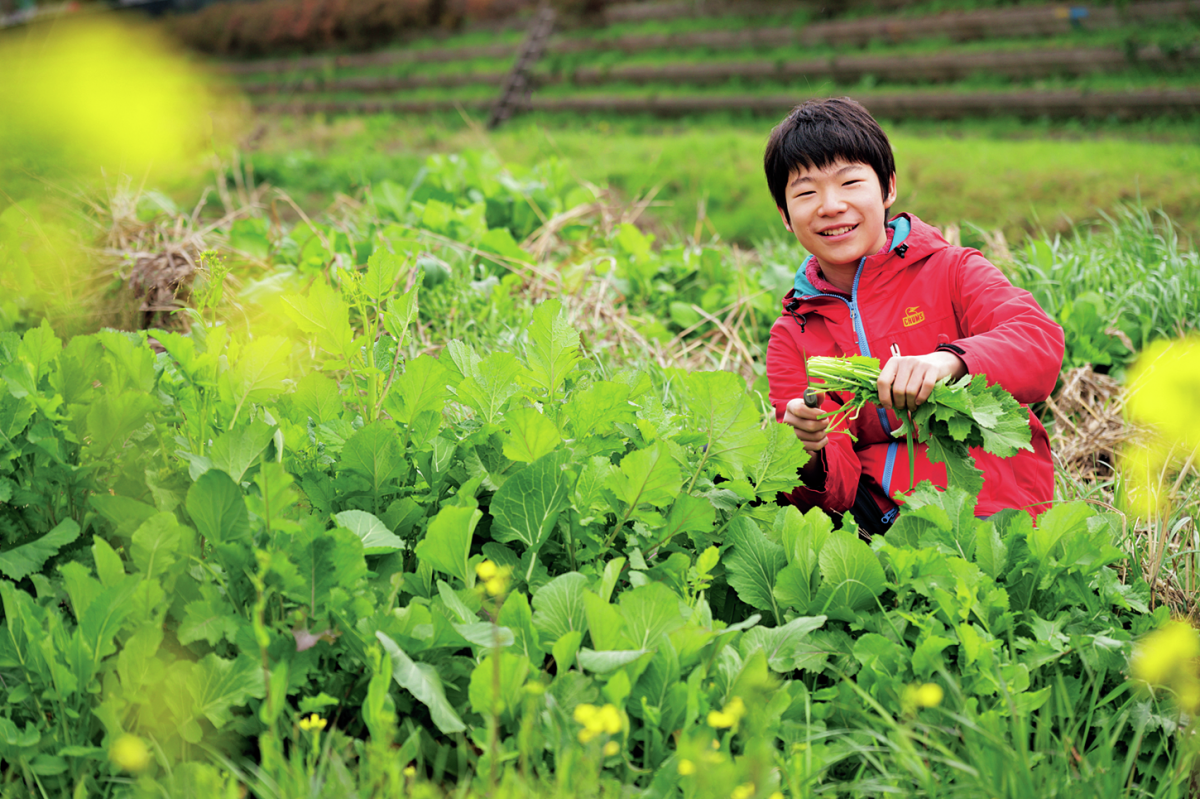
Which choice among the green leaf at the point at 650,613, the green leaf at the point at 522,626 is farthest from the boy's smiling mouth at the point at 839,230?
the green leaf at the point at 522,626

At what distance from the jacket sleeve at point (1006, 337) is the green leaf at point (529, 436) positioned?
822 millimetres

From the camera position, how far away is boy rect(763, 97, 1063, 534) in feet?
5.99

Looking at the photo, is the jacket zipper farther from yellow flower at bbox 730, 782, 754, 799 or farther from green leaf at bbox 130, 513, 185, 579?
green leaf at bbox 130, 513, 185, 579

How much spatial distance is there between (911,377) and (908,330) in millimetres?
444

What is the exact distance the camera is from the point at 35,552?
1.28m

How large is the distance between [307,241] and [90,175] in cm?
117

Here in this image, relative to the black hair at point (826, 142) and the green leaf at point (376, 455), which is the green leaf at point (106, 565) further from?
the black hair at point (826, 142)

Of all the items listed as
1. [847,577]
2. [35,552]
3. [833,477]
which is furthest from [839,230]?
[35,552]

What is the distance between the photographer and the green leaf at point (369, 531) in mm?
1291

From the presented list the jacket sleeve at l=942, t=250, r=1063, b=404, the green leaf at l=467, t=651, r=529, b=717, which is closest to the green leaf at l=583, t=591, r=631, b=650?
the green leaf at l=467, t=651, r=529, b=717

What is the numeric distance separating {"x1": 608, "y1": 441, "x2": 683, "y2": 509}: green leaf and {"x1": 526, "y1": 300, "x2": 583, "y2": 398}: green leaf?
29cm

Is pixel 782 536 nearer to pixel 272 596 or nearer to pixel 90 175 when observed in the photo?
pixel 272 596

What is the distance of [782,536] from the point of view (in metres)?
1.44

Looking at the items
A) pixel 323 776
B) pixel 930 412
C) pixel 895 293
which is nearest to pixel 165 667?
pixel 323 776
